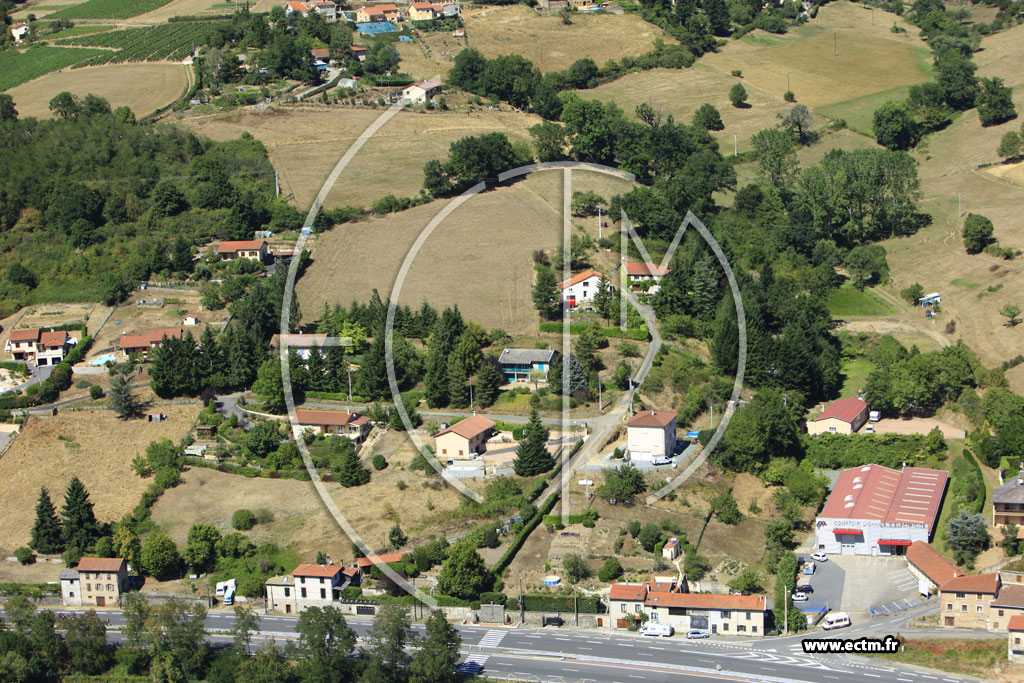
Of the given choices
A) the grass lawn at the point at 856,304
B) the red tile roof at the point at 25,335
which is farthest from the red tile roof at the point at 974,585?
the red tile roof at the point at 25,335

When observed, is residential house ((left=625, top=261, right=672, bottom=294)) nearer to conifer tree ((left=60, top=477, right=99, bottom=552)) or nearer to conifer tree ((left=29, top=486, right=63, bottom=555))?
conifer tree ((left=60, top=477, right=99, bottom=552))

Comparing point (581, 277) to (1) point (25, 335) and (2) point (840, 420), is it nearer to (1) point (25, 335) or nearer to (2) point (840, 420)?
(2) point (840, 420)

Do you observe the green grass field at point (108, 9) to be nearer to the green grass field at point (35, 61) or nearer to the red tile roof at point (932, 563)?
the green grass field at point (35, 61)

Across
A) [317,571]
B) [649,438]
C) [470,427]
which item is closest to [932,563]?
[649,438]

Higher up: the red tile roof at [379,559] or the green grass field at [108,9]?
the green grass field at [108,9]

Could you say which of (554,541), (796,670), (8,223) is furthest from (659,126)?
(796,670)

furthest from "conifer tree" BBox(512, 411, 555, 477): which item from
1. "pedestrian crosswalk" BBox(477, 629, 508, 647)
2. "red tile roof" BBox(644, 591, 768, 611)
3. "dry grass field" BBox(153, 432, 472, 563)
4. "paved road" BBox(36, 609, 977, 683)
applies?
"red tile roof" BBox(644, 591, 768, 611)

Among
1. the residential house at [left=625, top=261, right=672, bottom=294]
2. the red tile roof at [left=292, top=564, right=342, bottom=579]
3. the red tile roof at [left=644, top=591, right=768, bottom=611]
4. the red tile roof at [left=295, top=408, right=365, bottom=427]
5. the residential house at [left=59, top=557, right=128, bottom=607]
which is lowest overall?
the residential house at [left=59, top=557, right=128, bottom=607]
